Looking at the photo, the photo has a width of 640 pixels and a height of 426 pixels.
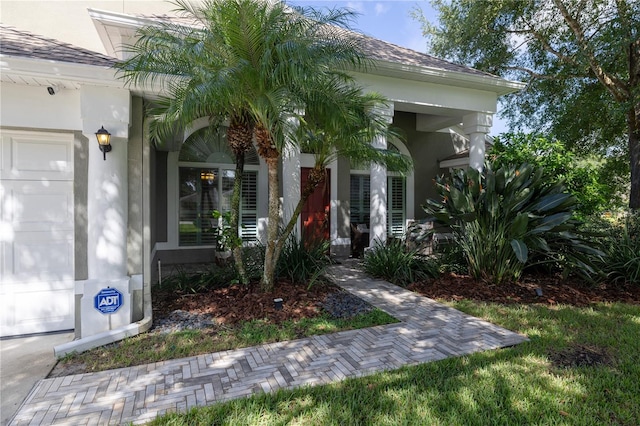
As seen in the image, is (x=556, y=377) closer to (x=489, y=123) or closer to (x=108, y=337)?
(x=108, y=337)

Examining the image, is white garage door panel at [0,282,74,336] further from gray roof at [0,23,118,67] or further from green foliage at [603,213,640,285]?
green foliage at [603,213,640,285]

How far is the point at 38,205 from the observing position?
4.42 meters

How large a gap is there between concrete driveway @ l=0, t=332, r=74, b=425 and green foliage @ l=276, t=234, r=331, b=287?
3.18 metres

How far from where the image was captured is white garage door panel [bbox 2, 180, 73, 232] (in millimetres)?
4316

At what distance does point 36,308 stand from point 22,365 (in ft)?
3.56

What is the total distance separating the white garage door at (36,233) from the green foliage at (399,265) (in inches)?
206

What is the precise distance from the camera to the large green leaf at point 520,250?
5.24 m

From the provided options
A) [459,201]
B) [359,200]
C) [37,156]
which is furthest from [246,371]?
[359,200]

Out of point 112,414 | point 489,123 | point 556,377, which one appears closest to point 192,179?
point 112,414

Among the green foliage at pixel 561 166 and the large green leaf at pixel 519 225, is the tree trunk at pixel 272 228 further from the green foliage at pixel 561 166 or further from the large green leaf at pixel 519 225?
the green foliage at pixel 561 166

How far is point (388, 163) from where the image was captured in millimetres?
5512

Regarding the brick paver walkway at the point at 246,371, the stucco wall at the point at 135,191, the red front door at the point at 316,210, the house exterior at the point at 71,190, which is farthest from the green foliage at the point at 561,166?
the house exterior at the point at 71,190

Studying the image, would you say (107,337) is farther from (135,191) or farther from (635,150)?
(635,150)

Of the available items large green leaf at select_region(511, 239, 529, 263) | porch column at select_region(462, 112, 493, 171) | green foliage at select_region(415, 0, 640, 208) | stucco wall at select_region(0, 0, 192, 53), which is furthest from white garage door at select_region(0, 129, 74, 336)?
green foliage at select_region(415, 0, 640, 208)
